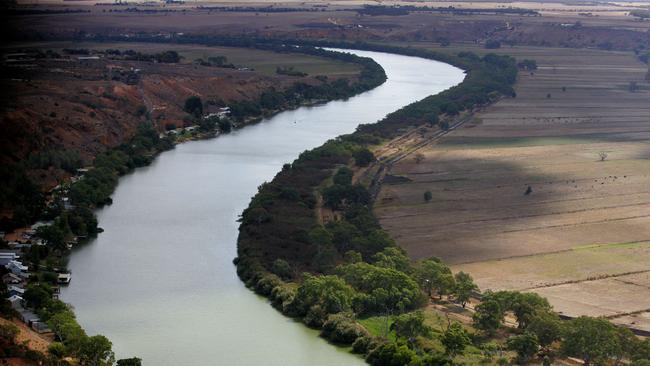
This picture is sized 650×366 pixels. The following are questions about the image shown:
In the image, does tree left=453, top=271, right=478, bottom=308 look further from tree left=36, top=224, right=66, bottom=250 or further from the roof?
tree left=36, top=224, right=66, bottom=250

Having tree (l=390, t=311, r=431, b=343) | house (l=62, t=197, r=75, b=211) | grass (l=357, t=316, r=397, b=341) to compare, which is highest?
tree (l=390, t=311, r=431, b=343)

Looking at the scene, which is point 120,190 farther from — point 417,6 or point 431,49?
point 417,6

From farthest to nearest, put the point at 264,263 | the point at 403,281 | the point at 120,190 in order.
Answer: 1. the point at 120,190
2. the point at 264,263
3. the point at 403,281

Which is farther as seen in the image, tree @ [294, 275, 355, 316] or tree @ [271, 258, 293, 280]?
tree @ [271, 258, 293, 280]

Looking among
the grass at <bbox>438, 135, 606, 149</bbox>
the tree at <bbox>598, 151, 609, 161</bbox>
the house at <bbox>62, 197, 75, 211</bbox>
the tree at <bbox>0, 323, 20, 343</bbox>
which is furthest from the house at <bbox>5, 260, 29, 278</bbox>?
the tree at <bbox>598, 151, 609, 161</bbox>

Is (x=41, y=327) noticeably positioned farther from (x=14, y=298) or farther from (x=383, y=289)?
(x=383, y=289)

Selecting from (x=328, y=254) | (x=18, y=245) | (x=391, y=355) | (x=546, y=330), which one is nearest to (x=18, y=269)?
(x=18, y=245)

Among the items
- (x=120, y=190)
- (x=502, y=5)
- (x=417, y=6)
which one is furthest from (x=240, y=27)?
(x=120, y=190)
